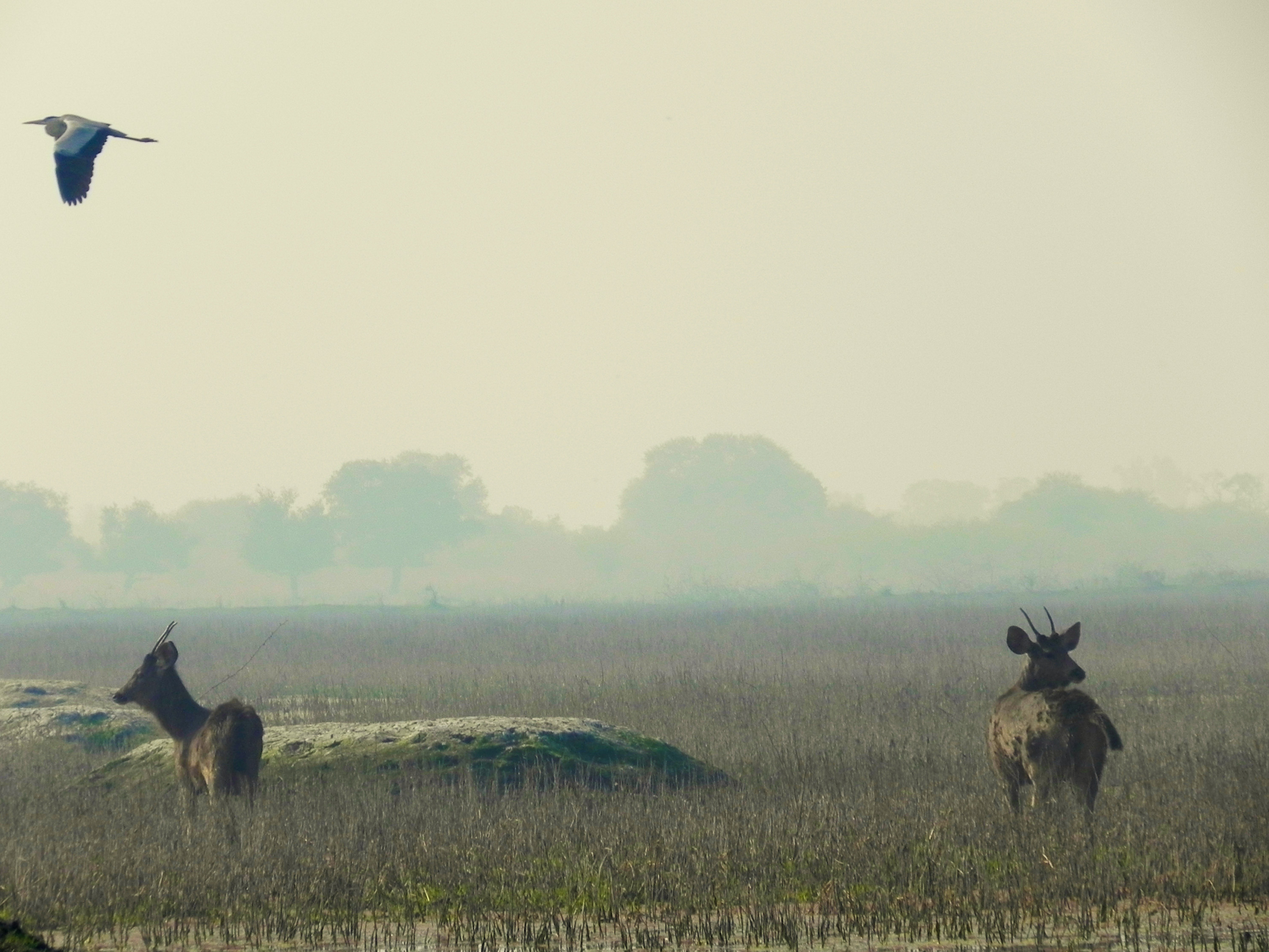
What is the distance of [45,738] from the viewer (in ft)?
63.2

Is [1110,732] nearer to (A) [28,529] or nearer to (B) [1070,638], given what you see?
(B) [1070,638]

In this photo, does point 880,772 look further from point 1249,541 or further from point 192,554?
point 192,554

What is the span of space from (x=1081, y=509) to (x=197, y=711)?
13335 centimetres

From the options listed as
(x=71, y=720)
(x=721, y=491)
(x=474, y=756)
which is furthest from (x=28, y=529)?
(x=474, y=756)

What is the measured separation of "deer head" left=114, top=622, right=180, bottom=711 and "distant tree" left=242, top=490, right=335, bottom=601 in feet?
359

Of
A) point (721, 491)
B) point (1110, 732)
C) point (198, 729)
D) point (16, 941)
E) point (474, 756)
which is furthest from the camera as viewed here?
point (721, 491)

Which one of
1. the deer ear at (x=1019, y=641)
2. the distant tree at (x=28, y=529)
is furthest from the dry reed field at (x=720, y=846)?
the distant tree at (x=28, y=529)

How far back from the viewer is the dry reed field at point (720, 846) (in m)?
9.19

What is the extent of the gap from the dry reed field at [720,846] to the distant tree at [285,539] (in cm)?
10134

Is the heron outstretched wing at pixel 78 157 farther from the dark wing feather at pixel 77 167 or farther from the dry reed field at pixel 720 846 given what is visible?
the dry reed field at pixel 720 846

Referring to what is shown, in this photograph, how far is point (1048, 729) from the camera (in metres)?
11.1

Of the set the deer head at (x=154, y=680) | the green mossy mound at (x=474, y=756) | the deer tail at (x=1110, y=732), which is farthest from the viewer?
the green mossy mound at (x=474, y=756)

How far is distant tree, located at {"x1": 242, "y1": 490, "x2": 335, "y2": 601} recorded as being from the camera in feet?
397

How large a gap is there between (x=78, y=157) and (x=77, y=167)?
0.09 metres
